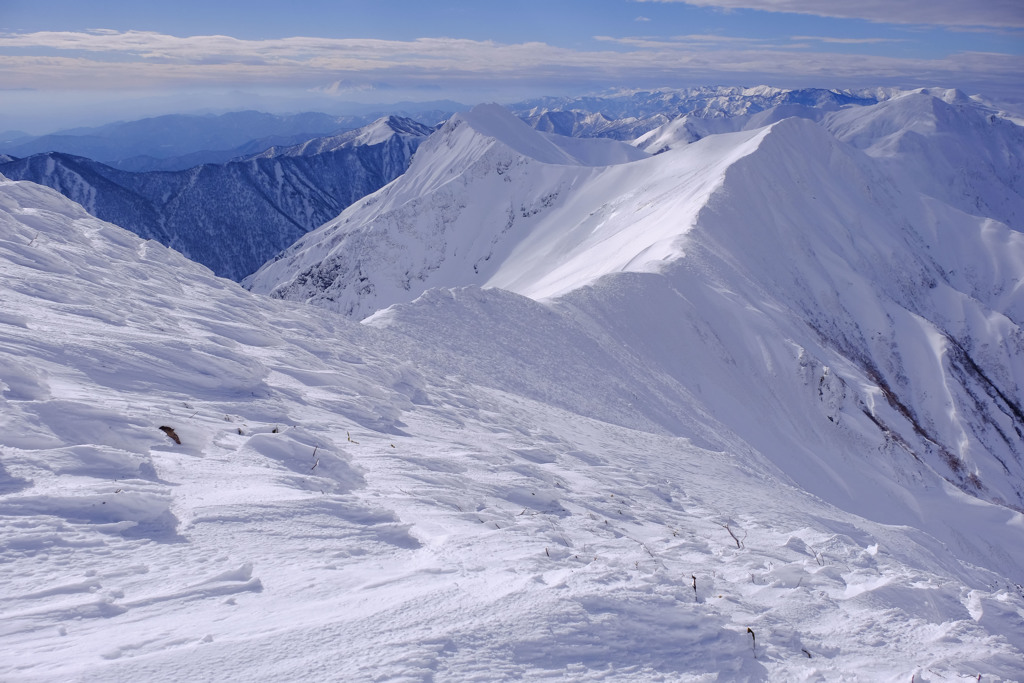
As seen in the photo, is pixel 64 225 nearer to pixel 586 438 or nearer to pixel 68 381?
pixel 68 381

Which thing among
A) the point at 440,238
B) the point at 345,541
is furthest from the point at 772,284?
the point at 440,238

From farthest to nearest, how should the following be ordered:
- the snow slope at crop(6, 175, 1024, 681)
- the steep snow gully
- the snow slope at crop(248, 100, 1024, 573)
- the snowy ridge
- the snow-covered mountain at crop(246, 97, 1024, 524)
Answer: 1. the snowy ridge
2. the snow-covered mountain at crop(246, 97, 1024, 524)
3. the snow slope at crop(248, 100, 1024, 573)
4. the steep snow gully
5. the snow slope at crop(6, 175, 1024, 681)

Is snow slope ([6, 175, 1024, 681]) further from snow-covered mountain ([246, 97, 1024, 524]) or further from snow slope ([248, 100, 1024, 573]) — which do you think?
snow-covered mountain ([246, 97, 1024, 524])

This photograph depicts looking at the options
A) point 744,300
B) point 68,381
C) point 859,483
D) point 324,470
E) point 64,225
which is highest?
point 64,225

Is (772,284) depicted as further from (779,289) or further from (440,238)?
(440,238)

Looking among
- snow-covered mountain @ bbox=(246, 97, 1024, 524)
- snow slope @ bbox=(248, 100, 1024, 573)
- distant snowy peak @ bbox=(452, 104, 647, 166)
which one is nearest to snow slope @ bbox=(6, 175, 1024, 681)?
snow slope @ bbox=(248, 100, 1024, 573)

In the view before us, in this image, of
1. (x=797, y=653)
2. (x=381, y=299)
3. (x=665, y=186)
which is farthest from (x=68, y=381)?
(x=381, y=299)

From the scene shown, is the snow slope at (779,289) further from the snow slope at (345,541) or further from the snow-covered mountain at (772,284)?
the snow slope at (345,541)

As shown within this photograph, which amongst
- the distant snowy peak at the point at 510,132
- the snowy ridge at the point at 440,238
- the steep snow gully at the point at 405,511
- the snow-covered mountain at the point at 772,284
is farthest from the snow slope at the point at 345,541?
the distant snowy peak at the point at 510,132
